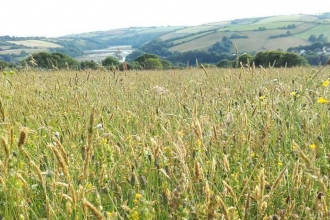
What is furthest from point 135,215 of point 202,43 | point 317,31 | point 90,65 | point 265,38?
point 202,43

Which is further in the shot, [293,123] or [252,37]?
[252,37]

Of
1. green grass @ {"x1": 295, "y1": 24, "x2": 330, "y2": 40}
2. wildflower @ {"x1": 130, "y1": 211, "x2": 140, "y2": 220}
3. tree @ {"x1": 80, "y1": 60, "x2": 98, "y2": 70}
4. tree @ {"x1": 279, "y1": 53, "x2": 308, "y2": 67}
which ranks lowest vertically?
tree @ {"x1": 279, "y1": 53, "x2": 308, "y2": 67}

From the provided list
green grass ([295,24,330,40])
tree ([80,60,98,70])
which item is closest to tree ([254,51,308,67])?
tree ([80,60,98,70])

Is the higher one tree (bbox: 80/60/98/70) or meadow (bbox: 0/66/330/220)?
meadow (bbox: 0/66/330/220)

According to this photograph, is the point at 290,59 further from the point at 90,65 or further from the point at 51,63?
the point at 51,63

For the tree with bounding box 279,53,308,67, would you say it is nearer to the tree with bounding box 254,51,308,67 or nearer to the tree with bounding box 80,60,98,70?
the tree with bounding box 254,51,308,67

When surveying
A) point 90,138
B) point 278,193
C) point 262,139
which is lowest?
point 278,193

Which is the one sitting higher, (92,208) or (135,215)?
(92,208)

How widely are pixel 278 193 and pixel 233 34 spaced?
92.1m

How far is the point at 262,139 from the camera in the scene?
2.00m

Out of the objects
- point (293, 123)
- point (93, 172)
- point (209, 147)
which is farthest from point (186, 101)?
point (93, 172)

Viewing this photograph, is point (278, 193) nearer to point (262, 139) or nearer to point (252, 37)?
point (262, 139)

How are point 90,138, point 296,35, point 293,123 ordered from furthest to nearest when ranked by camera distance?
1. point 296,35
2. point 293,123
3. point 90,138

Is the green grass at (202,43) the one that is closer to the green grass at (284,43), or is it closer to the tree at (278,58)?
the green grass at (284,43)
